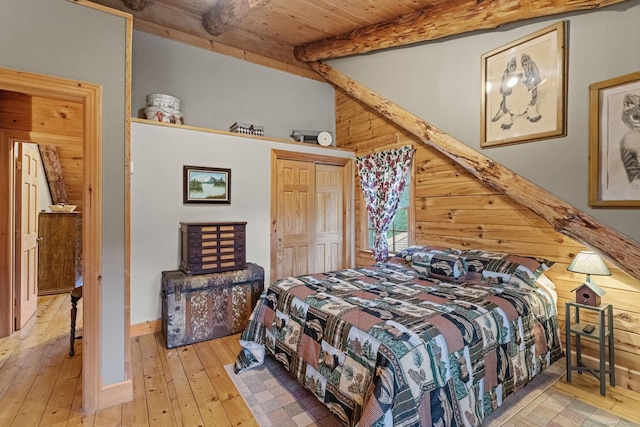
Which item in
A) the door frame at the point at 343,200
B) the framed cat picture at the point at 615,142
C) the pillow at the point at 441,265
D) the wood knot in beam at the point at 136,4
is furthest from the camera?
the door frame at the point at 343,200

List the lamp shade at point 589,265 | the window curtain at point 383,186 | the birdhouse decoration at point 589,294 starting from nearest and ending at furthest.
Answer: the lamp shade at point 589,265, the birdhouse decoration at point 589,294, the window curtain at point 383,186

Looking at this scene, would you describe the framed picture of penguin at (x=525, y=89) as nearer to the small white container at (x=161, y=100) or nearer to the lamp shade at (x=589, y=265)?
the lamp shade at (x=589, y=265)

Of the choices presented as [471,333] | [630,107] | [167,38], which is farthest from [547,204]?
[167,38]

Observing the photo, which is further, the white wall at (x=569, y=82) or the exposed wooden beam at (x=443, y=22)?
the exposed wooden beam at (x=443, y=22)

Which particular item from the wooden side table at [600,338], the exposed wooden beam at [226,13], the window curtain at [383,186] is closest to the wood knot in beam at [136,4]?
the exposed wooden beam at [226,13]

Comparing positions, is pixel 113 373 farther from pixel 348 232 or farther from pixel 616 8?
pixel 616 8

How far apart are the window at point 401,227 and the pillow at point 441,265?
2.68 feet

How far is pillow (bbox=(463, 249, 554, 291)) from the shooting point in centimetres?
234

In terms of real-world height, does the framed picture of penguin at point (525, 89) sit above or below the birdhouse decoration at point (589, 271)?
above

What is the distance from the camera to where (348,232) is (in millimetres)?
4527

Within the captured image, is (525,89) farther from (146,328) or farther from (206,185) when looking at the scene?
(146,328)

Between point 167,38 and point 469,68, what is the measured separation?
3194 millimetres

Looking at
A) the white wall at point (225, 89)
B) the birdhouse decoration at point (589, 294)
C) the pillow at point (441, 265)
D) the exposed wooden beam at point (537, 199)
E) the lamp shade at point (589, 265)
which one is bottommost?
the birdhouse decoration at point (589, 294)

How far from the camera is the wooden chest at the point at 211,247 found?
299cm
